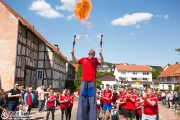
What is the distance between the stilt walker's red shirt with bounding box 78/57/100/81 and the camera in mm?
6064

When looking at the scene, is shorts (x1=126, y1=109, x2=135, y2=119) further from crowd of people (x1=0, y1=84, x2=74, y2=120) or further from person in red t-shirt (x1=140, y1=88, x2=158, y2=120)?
crowd of people (x1=0, y1=84, x2=74, y2=120)

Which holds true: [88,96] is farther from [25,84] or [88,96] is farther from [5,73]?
[25,84]

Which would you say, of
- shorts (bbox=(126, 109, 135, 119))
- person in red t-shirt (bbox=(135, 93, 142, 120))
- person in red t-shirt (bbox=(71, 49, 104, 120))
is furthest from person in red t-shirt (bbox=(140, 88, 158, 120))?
person in red t-shirt (bbox=(135, 93, 142, 120))

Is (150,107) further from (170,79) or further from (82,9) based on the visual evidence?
(170,79)

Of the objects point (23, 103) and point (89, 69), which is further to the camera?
point (23, 103)

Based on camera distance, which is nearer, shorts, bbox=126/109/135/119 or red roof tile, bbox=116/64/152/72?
shorts, bbox=126/109/135/119

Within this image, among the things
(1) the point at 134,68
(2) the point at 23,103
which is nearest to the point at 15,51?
(2) the point at 23,103

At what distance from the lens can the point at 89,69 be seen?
20.1 ft

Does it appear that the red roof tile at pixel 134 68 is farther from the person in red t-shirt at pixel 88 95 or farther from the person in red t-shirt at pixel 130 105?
the person in red t-shirt at pixel 88 95

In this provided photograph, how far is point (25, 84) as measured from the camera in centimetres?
2459

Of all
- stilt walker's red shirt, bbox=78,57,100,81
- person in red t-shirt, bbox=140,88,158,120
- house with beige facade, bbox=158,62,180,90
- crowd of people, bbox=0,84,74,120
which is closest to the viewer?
stilt walker's red shirt, bbox=78,57,100,81

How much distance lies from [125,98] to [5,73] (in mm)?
15320

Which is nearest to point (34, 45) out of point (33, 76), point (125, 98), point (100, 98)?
point (33, 76)

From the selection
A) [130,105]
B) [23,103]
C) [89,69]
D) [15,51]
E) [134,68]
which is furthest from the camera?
[134,68]
